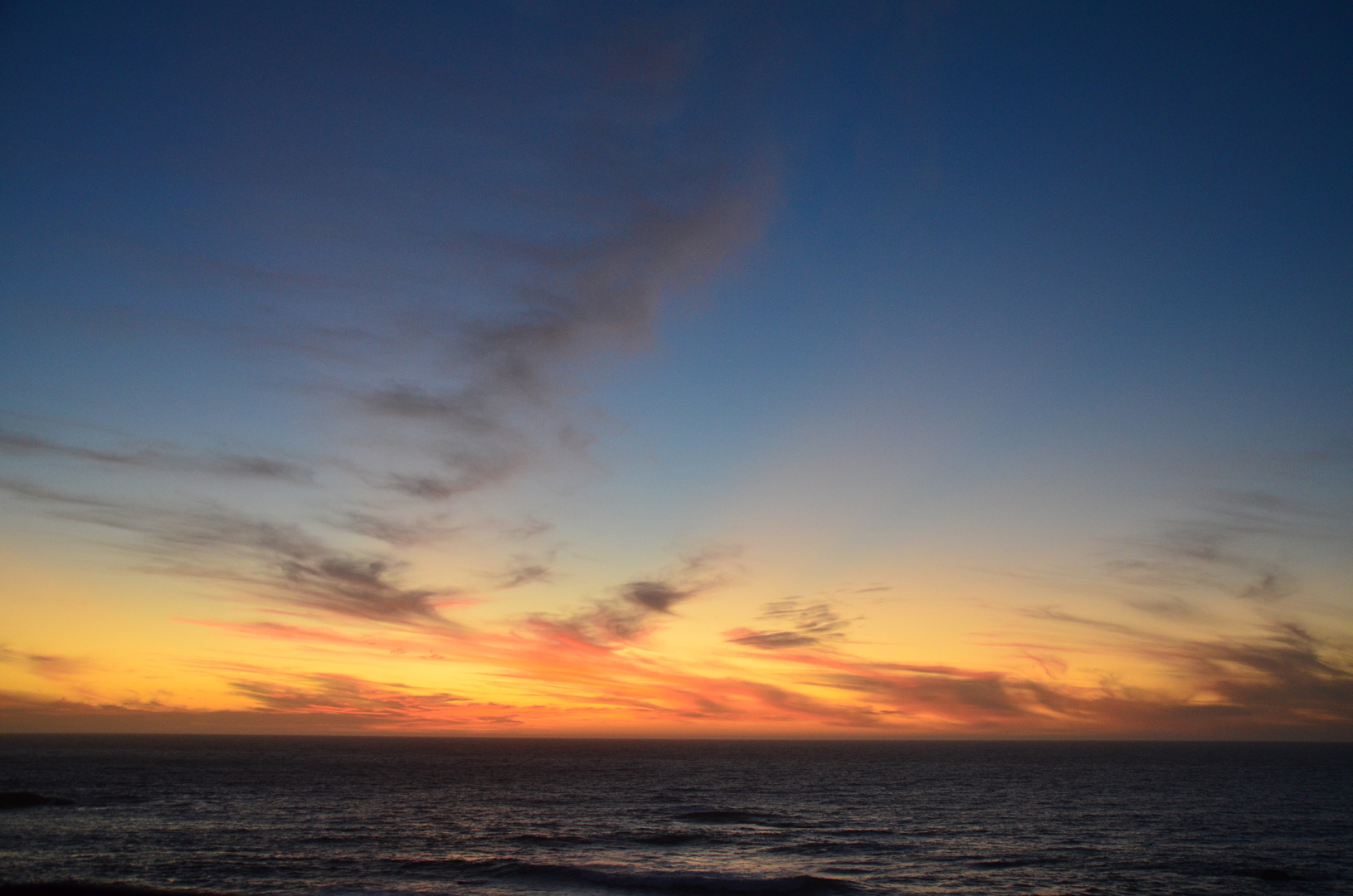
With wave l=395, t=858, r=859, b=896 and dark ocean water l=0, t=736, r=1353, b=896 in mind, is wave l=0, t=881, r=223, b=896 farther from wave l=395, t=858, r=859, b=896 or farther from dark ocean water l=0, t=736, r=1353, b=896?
wave l=395, t=858, r=859, b=896

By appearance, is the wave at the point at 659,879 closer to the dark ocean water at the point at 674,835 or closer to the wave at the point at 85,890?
the dark ocean water at the point at 674,835

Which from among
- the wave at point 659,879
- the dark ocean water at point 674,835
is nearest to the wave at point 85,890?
the dark ocean water at point 674,835

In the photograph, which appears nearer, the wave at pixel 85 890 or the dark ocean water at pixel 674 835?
the wave at pixel 85 890

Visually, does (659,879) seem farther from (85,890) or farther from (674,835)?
(85,890)

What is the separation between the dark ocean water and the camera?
39938 millimetres

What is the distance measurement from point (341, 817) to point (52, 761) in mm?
97710

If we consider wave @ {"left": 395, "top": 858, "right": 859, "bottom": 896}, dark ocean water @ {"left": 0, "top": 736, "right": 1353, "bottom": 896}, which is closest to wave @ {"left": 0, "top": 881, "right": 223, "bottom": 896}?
dark ocean water @ {"left": 0, "top": 736, "right": 1353, "bottom": 896}

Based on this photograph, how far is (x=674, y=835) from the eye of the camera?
2160 inches

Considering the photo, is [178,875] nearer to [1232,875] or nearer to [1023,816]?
[1232,875]

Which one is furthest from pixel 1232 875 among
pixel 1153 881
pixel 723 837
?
pixel 723 837

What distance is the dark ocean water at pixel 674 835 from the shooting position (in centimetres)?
3994

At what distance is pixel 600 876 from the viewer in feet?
134

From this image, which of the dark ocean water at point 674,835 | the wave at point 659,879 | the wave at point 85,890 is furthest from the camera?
the dark ocean water at point 674,835

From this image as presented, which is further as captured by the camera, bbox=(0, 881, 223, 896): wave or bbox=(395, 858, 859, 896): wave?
bbox=(395, 858, 859, 896): wave
